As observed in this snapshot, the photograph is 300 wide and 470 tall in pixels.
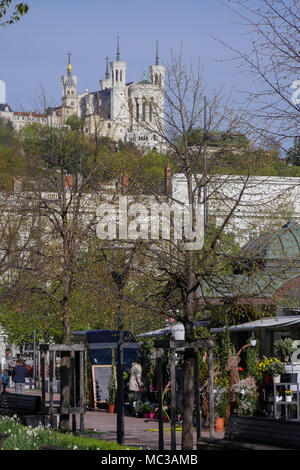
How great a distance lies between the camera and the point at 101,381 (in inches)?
1153

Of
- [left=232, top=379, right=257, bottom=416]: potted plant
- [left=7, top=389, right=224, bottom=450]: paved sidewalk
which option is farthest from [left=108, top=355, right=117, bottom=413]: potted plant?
[left=232, top=379, right=257, bottom=416]: potted plant

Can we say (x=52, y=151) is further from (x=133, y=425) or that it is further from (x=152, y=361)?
(x=152, y=361)

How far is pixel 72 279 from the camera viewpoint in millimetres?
16859

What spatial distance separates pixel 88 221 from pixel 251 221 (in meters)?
5.01

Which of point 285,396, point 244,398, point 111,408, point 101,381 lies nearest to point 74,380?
point 244,398

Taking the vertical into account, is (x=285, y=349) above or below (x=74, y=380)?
above

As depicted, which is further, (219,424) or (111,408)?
(111,408)

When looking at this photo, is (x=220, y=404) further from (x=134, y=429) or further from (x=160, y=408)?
(x=160, y=408)

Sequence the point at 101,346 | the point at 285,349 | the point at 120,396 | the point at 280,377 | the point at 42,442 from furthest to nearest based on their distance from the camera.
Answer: the point at 101,346 → the point at 285,349 → the point at 280,377 → the point at 120,396 → the point at 42,442

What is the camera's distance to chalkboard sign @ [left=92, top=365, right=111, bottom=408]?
95.4 feet

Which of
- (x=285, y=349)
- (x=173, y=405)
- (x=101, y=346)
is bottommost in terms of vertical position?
(x=173, y=405)

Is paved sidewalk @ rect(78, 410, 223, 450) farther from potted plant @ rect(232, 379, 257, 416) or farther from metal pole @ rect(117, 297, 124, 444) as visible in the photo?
potted plant @ rect(232, 379, 257, 416)

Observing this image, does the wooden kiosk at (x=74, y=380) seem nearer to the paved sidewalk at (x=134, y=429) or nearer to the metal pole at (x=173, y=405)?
the paved sidewalk at (x=134, y=429)

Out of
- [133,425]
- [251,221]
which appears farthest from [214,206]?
[133,425]
